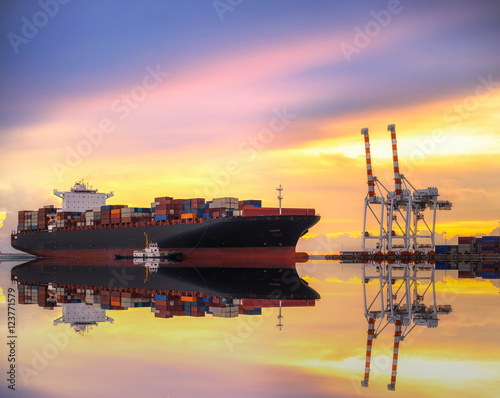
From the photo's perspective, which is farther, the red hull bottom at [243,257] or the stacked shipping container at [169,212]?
the stacked shipping container at [169,212]

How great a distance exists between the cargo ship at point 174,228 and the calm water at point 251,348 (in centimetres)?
2845

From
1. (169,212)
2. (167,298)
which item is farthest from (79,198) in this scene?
(167,298)

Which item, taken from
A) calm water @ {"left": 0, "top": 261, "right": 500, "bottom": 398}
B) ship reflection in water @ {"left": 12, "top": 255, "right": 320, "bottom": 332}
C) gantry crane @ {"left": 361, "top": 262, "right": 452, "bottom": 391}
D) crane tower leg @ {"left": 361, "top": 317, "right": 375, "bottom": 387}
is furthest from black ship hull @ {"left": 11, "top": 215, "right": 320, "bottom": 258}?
crane tower leg @ {"left": 361, "top": 317, "right": 375, "bottom": 387}

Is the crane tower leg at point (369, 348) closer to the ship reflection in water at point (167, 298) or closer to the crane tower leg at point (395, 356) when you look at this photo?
the crane tower leg at point (395, 356)

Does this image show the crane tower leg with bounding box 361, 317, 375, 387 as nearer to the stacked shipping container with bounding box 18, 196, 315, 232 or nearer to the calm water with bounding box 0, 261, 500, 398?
the calm water with bounding box 0, 261, 500, 398

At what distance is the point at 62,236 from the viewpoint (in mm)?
81062

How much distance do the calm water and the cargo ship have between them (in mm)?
28446

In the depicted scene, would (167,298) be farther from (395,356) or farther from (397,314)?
(395,356)

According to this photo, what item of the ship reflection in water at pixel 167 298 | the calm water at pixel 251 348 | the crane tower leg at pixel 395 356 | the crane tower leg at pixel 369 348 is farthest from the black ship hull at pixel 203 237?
the crane tower leg at pixel 395 356

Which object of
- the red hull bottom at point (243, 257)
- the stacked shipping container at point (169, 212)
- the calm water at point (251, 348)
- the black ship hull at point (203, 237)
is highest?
the stacked shipping container at point (169, 212)

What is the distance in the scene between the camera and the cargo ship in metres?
52.9

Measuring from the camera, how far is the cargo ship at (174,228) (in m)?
52.9

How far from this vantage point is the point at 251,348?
1351 centimetres

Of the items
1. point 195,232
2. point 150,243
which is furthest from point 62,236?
point 195,232
